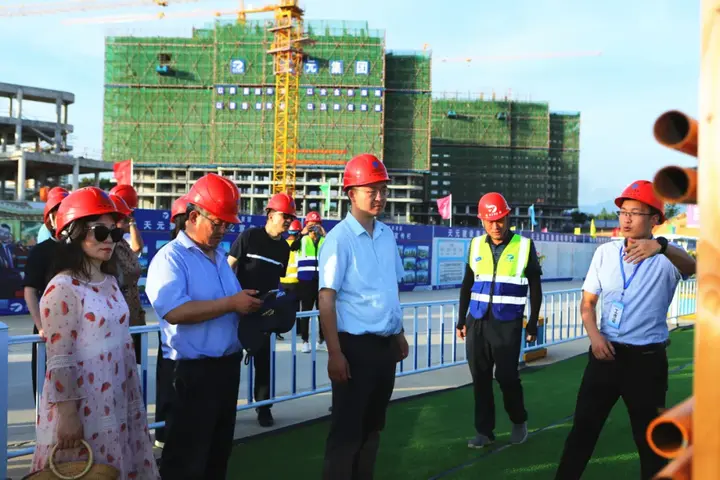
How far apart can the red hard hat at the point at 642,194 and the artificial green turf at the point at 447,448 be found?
6.25 feet

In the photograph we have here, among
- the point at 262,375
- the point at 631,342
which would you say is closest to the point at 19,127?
the point at 262,375

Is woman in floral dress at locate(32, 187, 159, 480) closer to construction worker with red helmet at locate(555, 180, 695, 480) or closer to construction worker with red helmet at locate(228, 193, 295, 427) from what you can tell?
construction worker with red helmet at locate(555, 180, 695, 480)

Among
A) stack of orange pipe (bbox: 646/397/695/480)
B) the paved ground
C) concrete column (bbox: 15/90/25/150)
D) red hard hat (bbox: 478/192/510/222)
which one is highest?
concrete column (bbox: 15/90/25/150)

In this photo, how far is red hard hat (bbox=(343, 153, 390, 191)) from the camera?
11.7 ft

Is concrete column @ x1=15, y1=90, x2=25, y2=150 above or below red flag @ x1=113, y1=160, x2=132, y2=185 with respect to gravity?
above

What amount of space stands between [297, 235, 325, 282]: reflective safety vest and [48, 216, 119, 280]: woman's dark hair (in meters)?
7.22

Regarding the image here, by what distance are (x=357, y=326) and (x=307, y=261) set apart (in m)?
6.89

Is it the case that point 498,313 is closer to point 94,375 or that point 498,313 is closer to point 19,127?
point 94,375

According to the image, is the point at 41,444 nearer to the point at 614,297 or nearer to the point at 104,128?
the point at 614,297

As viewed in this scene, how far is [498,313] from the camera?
201 inches

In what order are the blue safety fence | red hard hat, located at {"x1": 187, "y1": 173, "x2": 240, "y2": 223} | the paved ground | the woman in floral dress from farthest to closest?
the paved ground, the blue safety fence, red hard hat, located at {"x1": 187, "y1": 173, "x2": 240, "y2": 223}, the woman in floral dress

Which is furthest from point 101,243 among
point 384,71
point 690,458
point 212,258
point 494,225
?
point 384,71

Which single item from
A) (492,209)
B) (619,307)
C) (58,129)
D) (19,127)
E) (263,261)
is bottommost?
(619,307)

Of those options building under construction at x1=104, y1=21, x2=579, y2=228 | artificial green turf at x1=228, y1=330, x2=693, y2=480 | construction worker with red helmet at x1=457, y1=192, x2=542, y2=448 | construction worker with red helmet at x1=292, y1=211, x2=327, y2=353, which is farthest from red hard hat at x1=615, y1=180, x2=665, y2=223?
building under construction at x1=104, y1=21, x2=579, y2=228
